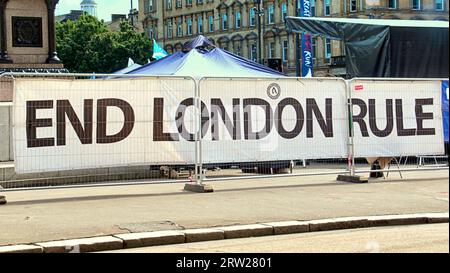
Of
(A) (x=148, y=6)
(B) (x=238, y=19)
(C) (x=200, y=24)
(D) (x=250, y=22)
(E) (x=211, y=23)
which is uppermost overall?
(A) (x=148, y=6)

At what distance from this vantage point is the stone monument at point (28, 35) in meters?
21.4

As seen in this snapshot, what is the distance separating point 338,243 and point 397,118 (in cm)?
659

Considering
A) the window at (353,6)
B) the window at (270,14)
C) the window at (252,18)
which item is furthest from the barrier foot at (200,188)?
the window at (252,18)

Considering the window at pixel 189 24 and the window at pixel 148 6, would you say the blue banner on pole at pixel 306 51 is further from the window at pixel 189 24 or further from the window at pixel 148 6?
the window at pixel 148 6

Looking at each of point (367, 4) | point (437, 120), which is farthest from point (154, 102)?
point (367, 4)

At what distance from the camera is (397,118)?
14.0 m

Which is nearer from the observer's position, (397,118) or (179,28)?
(397,118)

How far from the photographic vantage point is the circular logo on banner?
1305 centimetres

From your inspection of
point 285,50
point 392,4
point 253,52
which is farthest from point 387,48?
point 253,52

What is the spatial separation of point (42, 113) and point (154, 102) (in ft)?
6.62

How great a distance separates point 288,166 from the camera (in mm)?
14836

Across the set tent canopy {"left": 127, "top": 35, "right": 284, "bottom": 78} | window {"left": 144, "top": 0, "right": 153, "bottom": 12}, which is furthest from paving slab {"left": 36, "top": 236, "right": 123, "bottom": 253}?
window {"left": 144, "top": 0, "right": 153, "bottom": 12}

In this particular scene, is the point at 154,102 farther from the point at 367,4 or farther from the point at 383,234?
the point at 367,4

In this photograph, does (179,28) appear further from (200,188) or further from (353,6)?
(200,188)
